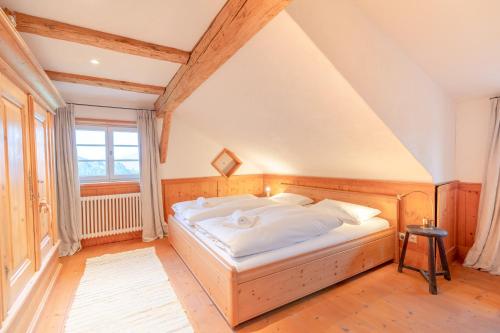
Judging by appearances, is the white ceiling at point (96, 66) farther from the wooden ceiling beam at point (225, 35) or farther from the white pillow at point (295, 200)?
the white pillow at point (295, 200)

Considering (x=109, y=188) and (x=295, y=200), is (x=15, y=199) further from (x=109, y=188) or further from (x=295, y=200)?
Answer: (x=295, y=200)

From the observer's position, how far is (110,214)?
11.8ft

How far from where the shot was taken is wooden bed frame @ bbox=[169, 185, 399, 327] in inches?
67.5

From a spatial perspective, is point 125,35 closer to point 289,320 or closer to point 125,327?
point 125,327

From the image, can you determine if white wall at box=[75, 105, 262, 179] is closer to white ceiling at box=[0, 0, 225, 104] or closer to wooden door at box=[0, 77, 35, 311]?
white ceiling at box=[0, 0, 225, 104]

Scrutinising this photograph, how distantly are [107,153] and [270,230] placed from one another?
309cm

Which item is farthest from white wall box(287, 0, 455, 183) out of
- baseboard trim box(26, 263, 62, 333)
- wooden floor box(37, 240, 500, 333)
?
baseboard trim box(26, 263, 62, 333)

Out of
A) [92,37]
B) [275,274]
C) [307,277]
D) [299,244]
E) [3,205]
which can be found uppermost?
[92,37]

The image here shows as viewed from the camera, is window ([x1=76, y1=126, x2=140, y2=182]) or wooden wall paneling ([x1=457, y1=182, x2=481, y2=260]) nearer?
wooden wall paneling ([x1=457, y1=182, x2=481, y2=260])

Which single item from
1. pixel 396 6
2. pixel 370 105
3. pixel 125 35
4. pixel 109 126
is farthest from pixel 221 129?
pixel 396 6

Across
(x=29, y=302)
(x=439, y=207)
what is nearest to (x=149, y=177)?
(x=29, y=302)

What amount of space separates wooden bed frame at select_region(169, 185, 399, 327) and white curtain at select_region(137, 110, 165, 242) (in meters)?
1.10

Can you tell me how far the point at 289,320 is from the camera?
70.0 inches

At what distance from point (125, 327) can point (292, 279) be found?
134 cm
